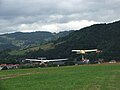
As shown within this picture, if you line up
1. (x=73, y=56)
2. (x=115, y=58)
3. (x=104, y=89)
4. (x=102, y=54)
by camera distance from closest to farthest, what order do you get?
(x=104, y=89), (x=115, y=58), (x=102, y=54), (x=73, y=56)

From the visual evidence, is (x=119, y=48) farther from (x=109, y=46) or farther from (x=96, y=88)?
(x=96, y=88)

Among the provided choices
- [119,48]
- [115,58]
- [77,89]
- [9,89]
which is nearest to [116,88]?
[77,89]

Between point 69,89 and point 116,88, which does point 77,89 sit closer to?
point 69,89

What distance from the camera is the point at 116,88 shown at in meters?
32.9

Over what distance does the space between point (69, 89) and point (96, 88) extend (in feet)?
7.61

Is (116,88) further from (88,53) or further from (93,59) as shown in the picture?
(88,53)

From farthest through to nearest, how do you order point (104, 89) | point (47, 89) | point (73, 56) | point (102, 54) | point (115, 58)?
1. point (73, 56)
2. point (102, 54)
3. point (115, 58)
4. point (47, 89)
5. point (104, 89)

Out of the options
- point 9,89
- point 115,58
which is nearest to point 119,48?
point 115,58

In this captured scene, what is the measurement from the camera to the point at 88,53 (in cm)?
18388

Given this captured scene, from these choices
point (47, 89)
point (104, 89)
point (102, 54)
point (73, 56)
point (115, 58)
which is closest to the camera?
point (104, 89)

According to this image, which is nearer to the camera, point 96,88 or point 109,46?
point 96,88

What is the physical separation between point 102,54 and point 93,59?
6776 millimetres

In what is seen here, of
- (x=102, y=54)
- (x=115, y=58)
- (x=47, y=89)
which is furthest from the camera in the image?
(x=102, y=54)

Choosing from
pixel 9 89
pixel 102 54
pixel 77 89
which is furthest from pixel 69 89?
pixel 102 54
